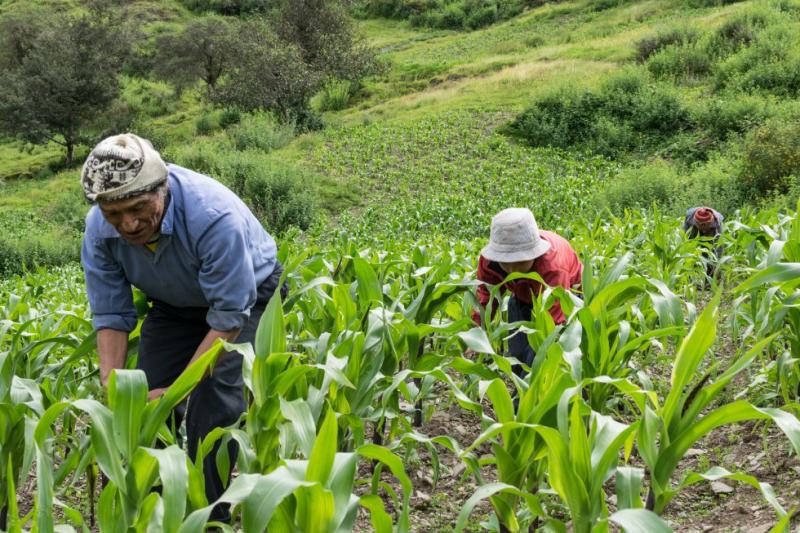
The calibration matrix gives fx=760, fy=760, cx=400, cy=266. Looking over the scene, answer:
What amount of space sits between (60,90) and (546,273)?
1351 inches

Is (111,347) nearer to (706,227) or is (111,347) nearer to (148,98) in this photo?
(706,227)

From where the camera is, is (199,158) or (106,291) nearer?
(106,291)

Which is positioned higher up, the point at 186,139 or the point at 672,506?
the point at 672,506

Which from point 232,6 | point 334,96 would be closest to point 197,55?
point 334,96

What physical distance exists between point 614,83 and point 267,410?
22.9m

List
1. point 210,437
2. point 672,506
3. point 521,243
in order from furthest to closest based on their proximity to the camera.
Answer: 1. point 521,243
2. point 672,506
3. point 210,437

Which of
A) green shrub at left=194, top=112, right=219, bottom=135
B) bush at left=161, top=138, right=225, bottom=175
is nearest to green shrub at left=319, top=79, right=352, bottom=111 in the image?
green shrub at left=194, top=112, right=219, bottom=135

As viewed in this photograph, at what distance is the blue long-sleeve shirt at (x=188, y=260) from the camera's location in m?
2.65

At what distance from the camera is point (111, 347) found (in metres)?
2.91

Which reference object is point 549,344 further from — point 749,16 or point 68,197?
point 749,16

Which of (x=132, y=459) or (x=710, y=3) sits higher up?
(x=132, y=459)

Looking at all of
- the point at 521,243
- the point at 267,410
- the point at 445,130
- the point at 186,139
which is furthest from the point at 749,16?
the point at 267,410

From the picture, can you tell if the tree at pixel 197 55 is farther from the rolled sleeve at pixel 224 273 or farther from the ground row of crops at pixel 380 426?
the rolled sleeve at pixel 224 273

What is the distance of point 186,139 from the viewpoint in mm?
32438
